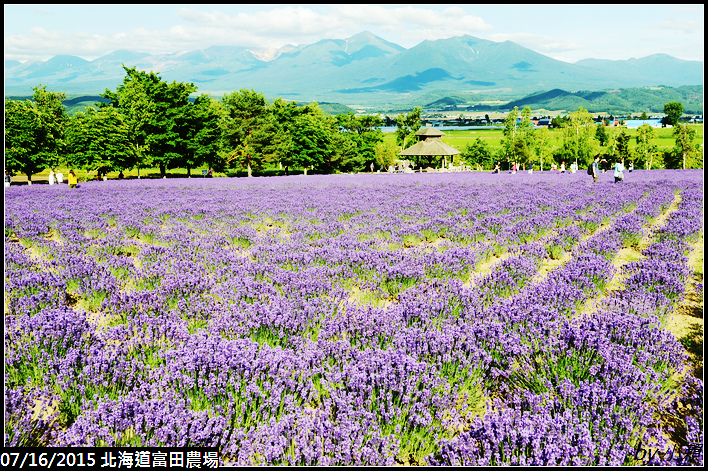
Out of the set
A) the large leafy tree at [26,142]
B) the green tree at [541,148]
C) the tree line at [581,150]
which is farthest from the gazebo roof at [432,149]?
the large leafy tree at [26,142]

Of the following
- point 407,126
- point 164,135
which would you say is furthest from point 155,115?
Result: point 407,126

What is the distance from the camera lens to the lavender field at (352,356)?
89.9 inches

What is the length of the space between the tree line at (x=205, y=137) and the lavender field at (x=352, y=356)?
103 feet

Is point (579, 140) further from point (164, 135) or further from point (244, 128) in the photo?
point (164, 135)

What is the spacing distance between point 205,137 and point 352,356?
37372mm

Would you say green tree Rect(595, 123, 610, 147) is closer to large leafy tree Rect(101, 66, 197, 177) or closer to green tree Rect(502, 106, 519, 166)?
green tree Rect(502, 106, 519, 166)

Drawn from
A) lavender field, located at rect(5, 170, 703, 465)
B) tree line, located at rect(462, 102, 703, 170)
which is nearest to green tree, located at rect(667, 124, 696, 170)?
tree line, located at rect(462, 102, 703, 170)

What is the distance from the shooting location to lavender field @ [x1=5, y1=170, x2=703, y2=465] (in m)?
2.28

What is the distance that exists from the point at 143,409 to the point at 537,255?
217 inches

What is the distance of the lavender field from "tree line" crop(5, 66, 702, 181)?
31.4m

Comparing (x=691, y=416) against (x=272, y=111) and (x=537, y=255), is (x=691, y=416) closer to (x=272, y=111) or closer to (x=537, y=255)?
(x=537, y=255)

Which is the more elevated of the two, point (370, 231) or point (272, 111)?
point (272, 111)

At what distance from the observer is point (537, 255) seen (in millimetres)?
6148

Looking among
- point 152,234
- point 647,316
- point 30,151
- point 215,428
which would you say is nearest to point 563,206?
point 647,316
